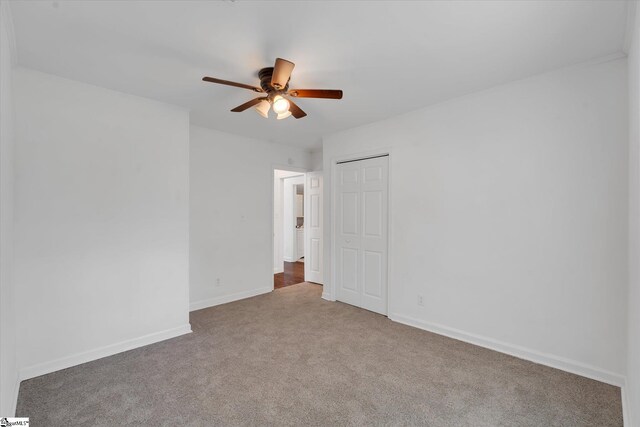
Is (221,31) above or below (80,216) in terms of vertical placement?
above

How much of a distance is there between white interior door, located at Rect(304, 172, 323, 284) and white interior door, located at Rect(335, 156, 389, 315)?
102 centimetres

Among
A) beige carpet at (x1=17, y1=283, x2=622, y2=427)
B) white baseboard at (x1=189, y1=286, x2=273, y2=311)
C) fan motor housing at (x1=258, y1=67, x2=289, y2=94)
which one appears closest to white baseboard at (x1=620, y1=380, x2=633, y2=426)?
beige carpet at (x1=17, y1=283, x2=622, y2=427)

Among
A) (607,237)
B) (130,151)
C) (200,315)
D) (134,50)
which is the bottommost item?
(200,315)

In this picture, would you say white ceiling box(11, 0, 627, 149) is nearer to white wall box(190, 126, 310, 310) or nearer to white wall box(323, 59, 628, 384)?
white wall box(323, 59, 628, 384)

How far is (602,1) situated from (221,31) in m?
2.30

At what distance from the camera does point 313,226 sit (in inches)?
Result: 214

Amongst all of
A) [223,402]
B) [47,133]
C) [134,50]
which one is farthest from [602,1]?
[47,133]

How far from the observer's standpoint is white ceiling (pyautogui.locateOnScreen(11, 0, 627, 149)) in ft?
5.67

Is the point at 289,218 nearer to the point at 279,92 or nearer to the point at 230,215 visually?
the point at 230,215

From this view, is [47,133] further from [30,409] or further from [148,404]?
[148,404]

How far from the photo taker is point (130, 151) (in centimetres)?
291

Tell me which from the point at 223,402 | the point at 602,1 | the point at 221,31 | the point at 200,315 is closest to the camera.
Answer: the point at 602,1

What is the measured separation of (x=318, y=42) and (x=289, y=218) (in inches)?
226

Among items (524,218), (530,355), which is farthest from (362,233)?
(530,355)
